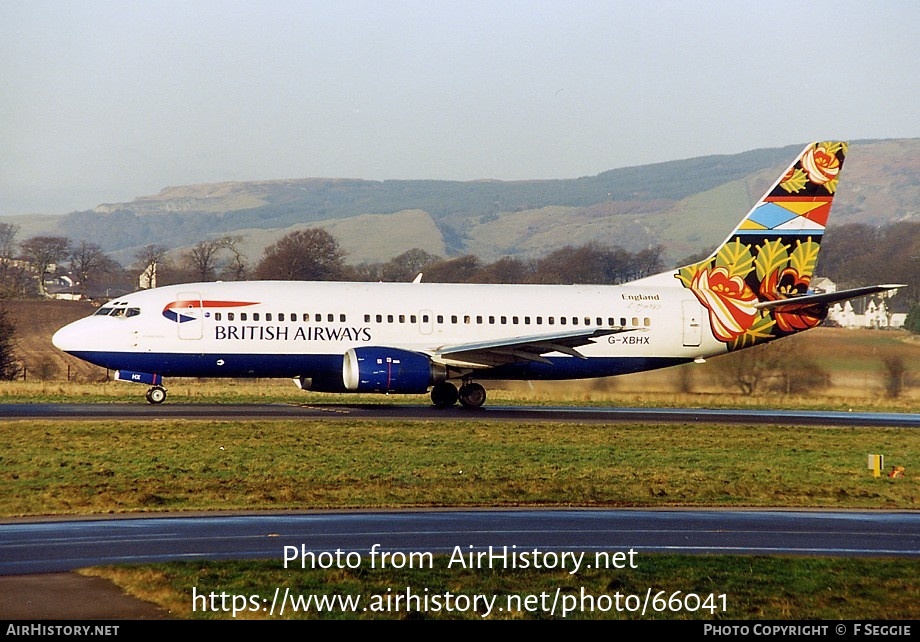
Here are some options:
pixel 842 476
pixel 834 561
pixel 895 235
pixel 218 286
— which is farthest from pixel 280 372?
pixel 895 235

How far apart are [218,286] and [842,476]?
20.4 metres

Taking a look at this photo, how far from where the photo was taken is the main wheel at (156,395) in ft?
126

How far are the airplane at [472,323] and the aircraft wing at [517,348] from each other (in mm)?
54

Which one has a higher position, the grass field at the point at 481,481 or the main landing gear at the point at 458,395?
the main landing gear at the point at 458,395

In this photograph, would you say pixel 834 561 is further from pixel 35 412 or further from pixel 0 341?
pixel 0 341

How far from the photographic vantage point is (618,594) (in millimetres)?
13359

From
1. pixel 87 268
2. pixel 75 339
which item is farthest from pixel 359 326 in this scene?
pixel 87 268

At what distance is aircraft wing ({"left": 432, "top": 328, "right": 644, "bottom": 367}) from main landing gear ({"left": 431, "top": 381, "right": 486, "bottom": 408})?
1.18m

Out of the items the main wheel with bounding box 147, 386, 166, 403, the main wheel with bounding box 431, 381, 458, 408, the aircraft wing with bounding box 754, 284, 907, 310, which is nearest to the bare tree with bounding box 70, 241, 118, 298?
the main wheel with bounding box 147, 386, 166, 403

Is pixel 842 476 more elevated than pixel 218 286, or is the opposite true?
pixel 218 286

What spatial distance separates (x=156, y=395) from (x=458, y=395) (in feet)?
31.4

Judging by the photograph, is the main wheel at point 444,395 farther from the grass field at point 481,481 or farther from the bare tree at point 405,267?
the bare tree at point 405,267

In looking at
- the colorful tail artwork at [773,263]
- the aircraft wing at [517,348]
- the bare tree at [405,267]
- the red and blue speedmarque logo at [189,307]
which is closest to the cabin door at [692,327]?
the colorful tail artwork at [773,263]

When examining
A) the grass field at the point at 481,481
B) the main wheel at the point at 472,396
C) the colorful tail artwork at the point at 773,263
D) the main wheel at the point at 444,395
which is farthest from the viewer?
the colorful tail artwork at the point at 773,263
